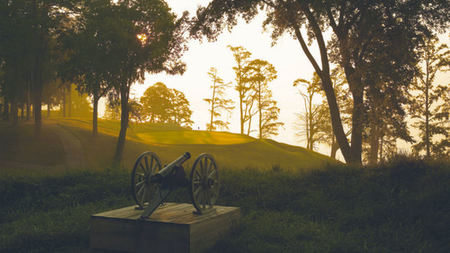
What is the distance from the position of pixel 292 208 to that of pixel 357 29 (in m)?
10.1

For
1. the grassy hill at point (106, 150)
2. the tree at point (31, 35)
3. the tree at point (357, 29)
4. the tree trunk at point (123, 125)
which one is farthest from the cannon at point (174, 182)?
the tree at point (31, 35)

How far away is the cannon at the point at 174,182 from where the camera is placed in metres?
6.73

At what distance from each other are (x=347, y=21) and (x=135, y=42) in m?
15.7

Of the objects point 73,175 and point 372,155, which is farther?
point 372,155

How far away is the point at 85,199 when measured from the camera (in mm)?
11281

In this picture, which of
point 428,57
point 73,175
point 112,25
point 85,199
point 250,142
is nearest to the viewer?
point 85,199

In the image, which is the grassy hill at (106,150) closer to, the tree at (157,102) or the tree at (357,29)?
the tree at (357,29)

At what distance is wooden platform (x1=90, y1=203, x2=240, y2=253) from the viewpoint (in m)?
6.11

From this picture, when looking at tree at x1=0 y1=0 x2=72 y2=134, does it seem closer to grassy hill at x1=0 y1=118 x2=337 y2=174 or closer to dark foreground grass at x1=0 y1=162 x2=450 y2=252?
grassy hill at x1=0 y1=118 x2=337 y2=174

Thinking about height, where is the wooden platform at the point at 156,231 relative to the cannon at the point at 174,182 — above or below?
below

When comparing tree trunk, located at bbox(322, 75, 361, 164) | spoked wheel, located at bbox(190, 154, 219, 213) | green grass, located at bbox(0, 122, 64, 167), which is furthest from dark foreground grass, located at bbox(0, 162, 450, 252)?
green grass, located at bbox(0, 122, 64, 167)

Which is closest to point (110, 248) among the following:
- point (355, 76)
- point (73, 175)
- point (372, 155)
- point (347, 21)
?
point (73, 175)

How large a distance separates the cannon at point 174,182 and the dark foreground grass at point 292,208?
109 cm

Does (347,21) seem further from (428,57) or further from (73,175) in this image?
(428,57)
